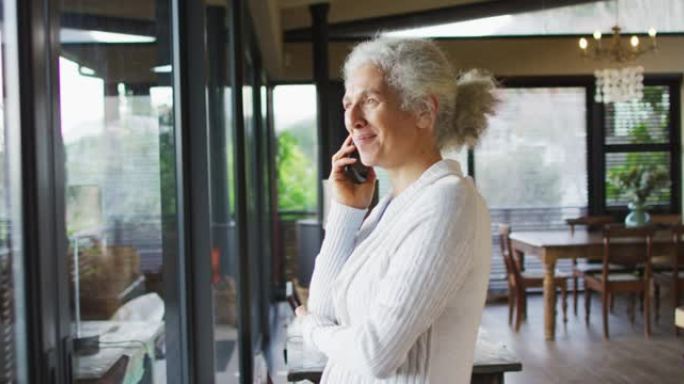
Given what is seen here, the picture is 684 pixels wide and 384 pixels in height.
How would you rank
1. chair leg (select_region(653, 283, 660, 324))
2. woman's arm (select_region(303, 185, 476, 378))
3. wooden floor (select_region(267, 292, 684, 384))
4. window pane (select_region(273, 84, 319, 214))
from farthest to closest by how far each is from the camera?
window pane (select_region(273, 84, 319, 214)) < chair leg (select_region(653, 283, 660, 324)) < wooden floor (select_region(267, 292, 684, 384)) < woman's arm (select_region(303, 185, 476, 378))

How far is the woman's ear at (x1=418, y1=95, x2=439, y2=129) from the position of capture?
1395 mm

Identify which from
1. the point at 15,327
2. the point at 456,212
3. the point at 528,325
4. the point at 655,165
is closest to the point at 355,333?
the point at 456,212

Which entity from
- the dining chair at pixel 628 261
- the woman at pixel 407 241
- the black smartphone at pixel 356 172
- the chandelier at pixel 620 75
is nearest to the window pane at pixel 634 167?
the chandelier at pixel 620 75

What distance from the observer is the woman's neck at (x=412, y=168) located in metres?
1.42

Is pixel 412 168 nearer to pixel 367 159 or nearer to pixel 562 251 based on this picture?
pixel 367 159

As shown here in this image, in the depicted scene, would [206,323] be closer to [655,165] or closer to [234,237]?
[234,237]

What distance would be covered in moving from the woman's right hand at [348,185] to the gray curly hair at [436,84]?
0.61 ft

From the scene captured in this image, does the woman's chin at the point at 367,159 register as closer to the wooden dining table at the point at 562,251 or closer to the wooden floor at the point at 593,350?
the wooden floor at the point at 593,350

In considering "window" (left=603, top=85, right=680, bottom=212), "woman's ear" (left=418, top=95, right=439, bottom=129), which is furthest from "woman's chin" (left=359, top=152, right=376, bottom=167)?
"window" (left=603, top=85, right=680, bottom=212)

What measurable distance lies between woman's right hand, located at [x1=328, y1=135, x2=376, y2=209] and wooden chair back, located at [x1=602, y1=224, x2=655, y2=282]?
5.02 m

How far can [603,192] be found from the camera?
8.64m

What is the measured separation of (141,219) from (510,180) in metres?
7.05

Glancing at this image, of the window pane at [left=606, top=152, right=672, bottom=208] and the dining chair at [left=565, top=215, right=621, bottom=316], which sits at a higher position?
the window pane at [left=606, top=152, right=672, bottom=208]

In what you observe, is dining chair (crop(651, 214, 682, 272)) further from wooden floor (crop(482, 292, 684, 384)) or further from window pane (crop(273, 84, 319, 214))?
window pane (crop(273, 84, 319, 214))
